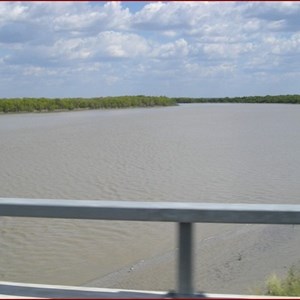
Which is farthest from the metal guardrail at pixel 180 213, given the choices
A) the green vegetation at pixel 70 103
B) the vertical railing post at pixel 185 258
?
the green vegetation at pixel 70 103

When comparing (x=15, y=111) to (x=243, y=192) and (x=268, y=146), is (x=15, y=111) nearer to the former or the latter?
(x=268, y=146)

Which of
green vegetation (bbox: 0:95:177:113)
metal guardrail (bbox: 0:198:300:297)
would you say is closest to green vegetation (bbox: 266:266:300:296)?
metal guardrail (bbox: 0:198:300:297)

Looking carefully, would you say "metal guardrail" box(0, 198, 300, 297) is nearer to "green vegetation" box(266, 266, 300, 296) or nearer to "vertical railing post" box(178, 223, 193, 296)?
"vertical railing post" box(178, 223, 193, 296)

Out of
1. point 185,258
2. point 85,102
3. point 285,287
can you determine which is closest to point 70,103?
point 85,102

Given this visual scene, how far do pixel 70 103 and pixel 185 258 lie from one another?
7732 centimetres

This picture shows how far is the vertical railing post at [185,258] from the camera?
340cm

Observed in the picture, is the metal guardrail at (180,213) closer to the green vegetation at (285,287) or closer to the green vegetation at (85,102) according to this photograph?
the green vegetation at (285,287)

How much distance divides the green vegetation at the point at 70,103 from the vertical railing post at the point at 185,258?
67867 mm

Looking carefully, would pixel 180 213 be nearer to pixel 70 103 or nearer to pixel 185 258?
pixel 185 258

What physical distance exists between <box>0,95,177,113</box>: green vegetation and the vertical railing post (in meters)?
67.9

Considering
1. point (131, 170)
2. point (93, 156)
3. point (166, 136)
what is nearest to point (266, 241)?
point (131, 170)

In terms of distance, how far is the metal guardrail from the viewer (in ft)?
10.8

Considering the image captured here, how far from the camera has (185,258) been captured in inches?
134

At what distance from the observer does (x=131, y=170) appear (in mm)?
16609
